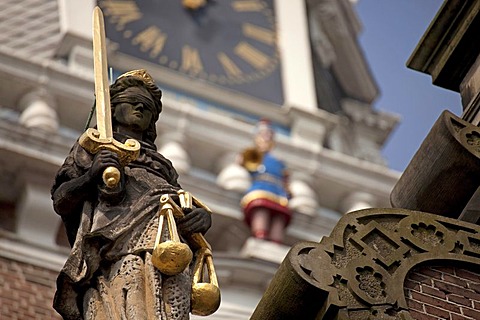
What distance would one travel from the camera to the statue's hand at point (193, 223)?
924 cm

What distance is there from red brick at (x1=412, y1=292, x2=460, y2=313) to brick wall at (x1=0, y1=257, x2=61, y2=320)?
14.0m

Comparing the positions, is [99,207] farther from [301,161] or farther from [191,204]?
[301,161]

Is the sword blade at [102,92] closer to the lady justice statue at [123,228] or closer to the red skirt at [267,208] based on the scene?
the lady justice statue at [123,228]

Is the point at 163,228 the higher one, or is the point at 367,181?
the point at 163,228

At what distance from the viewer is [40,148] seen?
82.6 feet

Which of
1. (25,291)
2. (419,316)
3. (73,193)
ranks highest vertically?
(419,316)

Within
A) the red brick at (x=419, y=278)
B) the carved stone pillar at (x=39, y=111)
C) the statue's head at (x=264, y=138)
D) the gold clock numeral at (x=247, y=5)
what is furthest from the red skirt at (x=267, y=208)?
the red brick at (x=419, y=278)

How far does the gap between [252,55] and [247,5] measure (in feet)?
5.47

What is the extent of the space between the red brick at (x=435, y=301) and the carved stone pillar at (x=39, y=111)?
17586mm

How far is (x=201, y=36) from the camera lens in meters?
33.1

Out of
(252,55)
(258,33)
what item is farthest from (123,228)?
(258,33)

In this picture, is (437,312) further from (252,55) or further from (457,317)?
(252,55)

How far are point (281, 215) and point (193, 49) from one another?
21.4 feet

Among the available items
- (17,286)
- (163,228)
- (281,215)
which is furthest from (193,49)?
(163,228)
